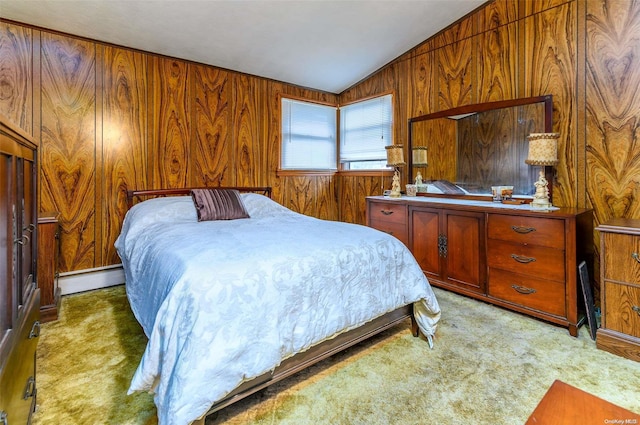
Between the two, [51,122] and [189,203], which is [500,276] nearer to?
[189,203]

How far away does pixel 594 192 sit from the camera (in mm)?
2547

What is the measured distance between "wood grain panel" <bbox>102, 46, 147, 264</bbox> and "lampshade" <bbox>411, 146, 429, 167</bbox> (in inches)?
116

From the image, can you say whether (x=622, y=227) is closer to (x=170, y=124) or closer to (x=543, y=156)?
(x=543, y=156)

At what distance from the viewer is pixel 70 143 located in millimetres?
2943

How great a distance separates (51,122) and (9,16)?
83 cm

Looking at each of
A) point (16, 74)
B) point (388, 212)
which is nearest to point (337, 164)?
point (388, 212)

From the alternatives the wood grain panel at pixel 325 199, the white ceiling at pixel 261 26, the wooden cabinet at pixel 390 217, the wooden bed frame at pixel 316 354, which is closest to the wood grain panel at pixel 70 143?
the white ceiling at pixel 261 26

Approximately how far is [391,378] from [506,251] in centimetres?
146

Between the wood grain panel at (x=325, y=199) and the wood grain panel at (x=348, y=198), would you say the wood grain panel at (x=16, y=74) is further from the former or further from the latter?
the wood grain panel at (x=348, y=198)

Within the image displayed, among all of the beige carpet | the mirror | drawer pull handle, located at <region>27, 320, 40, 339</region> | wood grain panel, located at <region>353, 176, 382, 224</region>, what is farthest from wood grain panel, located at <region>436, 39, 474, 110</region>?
drawer pull handle, located at <region>27, 320, 40, 339</region>

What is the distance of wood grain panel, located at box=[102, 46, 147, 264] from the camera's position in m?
3.10

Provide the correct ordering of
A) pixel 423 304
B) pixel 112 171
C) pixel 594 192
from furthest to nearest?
pixel 112 171 < pixel 594 192 < pixel 423 304

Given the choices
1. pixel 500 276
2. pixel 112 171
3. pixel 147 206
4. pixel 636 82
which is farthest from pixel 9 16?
pixel 636 82

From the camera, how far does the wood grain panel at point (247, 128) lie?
3.86 metres
